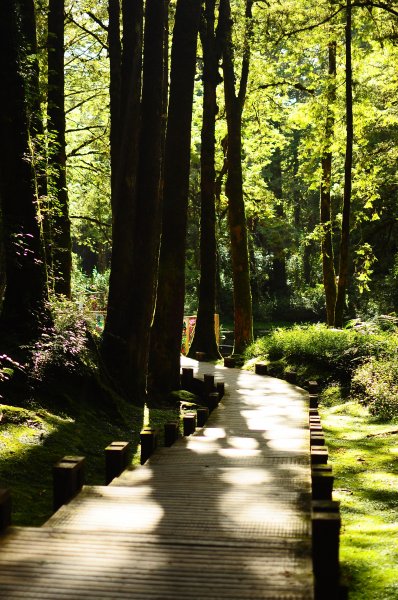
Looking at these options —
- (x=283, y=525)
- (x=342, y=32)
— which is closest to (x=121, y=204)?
(x=283, y=525)

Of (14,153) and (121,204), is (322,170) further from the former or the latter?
(14,153)

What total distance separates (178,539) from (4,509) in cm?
106

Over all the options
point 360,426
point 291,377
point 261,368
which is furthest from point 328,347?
point 360,426

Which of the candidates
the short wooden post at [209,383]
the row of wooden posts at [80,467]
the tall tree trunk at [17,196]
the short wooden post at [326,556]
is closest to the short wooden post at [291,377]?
the short wooden post at [209,383]

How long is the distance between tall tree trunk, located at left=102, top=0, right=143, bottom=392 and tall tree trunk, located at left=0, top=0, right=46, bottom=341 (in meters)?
2.96

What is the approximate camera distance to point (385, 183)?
80.4 feet

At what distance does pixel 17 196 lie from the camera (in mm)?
8523

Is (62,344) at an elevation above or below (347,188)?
below

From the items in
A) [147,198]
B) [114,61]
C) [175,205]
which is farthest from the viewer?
[114,61]

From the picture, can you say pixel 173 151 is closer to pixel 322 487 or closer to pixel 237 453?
pixel 237 453

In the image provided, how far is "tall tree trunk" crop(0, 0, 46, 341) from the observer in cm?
840

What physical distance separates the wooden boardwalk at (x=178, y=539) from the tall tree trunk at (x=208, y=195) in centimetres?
1436

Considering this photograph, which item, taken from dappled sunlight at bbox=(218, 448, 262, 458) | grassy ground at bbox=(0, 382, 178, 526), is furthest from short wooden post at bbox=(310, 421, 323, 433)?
grassy ground at bbox=(0, 382, 178, 526)

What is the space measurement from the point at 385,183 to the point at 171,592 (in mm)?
23344
